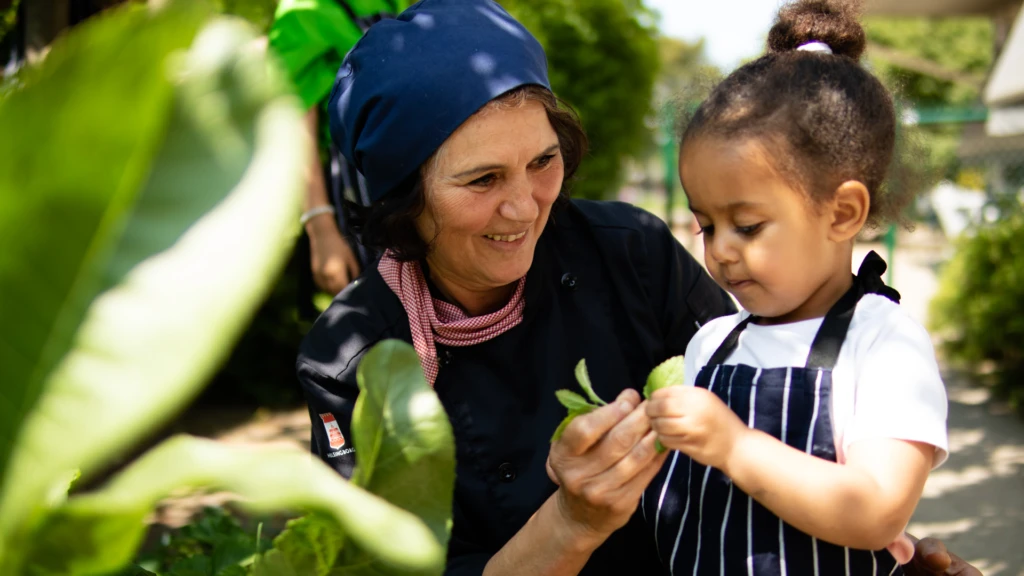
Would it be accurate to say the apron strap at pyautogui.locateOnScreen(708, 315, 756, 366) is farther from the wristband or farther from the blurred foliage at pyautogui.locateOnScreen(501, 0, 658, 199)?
the blurred foliage at pyautogui.locateOnScreen(501, 0, 658, 199)

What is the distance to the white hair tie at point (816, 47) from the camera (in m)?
1.72

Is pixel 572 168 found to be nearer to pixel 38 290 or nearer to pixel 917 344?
pixel 917 344

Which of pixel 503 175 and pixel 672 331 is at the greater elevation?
pixel 503 175

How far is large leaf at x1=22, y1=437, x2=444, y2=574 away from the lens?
1.37ft

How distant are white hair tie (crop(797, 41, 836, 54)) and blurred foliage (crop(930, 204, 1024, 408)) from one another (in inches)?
198

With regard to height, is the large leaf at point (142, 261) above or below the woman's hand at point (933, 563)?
above

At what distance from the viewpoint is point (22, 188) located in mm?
368

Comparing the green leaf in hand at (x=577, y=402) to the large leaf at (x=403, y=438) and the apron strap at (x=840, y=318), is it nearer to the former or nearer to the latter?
the apron strap at (x=840, y=318)

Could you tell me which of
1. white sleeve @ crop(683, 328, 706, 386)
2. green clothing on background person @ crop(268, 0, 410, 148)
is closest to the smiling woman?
white sleeve @ crop(683, 328, 706, 386)

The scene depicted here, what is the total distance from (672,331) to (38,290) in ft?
5.93

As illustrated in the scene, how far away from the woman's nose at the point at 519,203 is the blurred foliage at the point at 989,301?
528 cm

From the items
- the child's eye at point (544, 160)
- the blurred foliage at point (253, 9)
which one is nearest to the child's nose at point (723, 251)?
the child's eye at point (544, 160)

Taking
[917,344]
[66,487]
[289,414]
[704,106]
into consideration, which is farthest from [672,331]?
[289,414]

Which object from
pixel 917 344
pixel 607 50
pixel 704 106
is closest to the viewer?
pixel 917 344
